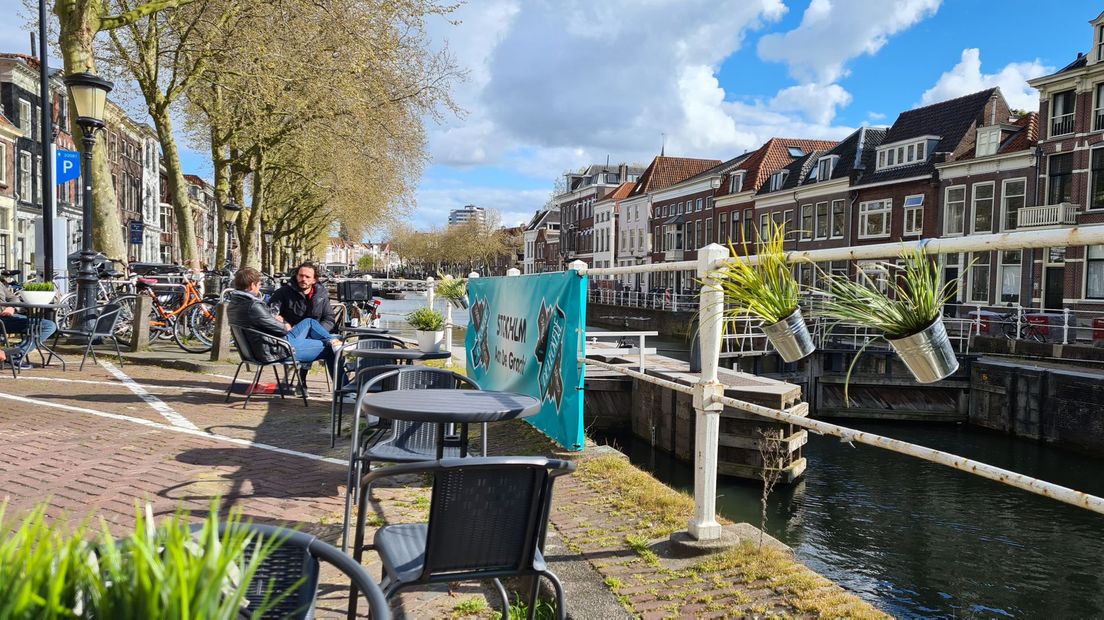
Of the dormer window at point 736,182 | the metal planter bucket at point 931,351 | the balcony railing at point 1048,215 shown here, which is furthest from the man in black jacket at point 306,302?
the dormer window at point 736,182

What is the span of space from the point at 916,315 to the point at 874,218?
34335 millimetres

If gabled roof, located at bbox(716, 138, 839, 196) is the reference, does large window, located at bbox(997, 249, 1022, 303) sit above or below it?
below

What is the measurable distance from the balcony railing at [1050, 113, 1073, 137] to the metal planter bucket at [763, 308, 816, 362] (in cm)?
2844

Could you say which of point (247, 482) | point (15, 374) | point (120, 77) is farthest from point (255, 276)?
point (120, 77)

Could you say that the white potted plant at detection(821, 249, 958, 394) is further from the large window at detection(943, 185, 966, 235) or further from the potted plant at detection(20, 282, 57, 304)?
the large window at detection(943, 185, 966, 235)

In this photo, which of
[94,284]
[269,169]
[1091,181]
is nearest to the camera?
[94,284]

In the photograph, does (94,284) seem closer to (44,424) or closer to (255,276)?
(255,276)

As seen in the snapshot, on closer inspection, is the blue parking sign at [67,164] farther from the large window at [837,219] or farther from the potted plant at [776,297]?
the large window at [837,219]

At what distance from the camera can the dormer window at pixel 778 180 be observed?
41.1 meters

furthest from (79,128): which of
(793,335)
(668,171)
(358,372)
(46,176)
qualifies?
(668,171)

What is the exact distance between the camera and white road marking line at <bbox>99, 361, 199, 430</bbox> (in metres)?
6.66

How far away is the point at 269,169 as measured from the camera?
1104 inches

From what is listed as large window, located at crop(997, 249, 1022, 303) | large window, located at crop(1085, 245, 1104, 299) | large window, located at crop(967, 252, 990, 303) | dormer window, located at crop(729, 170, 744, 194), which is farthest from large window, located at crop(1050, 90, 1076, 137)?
Result: dormer window, located at crop(729, 170, 744, 194)

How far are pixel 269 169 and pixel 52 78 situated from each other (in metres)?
14.0
